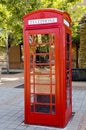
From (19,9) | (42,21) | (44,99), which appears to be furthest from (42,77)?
(19,9)

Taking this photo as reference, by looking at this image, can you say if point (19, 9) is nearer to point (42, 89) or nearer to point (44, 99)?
point (42, 89)

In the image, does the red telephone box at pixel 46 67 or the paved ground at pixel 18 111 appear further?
the paved ground at pixel 18 111

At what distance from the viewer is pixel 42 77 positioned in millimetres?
6469

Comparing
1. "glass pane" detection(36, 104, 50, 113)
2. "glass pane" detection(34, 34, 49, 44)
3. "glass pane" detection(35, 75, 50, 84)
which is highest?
"glass pane" detection(34, 34, 49, 44)

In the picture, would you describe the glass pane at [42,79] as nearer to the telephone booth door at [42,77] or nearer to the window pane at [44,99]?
the telephone booth door at [42,77]

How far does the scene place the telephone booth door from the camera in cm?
631

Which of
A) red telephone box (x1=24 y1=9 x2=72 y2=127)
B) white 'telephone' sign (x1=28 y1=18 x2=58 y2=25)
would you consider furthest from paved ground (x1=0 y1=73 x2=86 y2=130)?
white 'telephone' sign (x1=28 y1=18 x2=58 y2=25)

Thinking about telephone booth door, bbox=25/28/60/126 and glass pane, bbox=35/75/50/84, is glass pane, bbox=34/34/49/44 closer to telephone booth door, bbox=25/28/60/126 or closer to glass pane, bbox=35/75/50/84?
telephone booth door, bbox=25/28/60/126

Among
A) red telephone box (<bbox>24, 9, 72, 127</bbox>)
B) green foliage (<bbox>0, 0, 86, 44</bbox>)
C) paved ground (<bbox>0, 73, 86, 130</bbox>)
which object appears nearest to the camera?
red telephone box (<bbox>24, 9, 72, 127</bbox>)

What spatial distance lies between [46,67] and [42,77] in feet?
0.78

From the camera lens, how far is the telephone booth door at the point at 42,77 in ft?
20.7

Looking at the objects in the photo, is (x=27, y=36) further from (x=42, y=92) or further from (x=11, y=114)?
(x=11, y=114)

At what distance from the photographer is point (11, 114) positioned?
25.4 ft

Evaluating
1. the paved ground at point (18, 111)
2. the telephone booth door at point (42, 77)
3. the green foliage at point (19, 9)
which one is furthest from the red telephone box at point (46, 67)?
the green foliage at point (19, 9)
